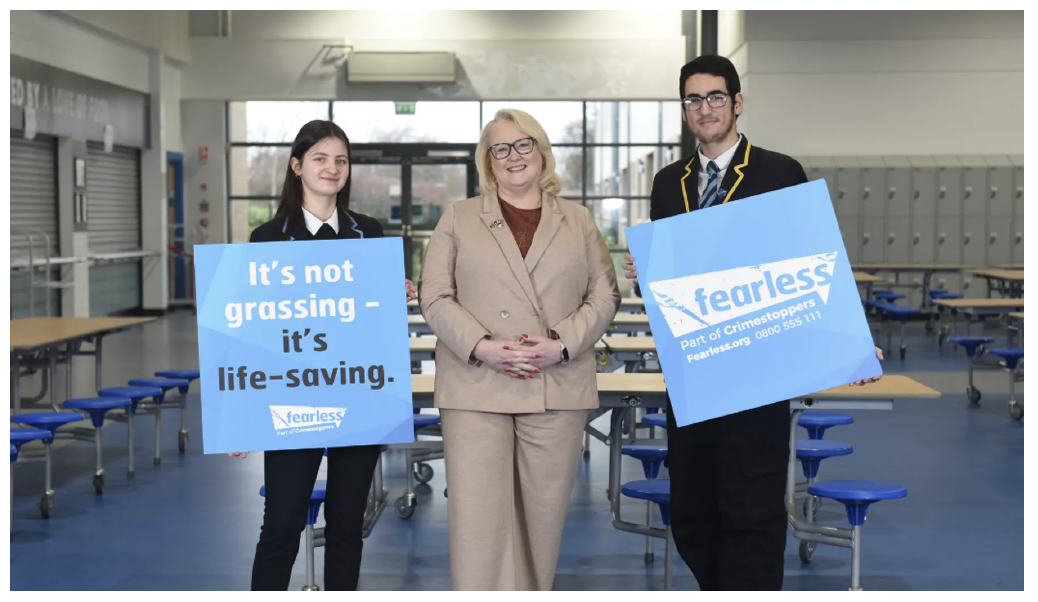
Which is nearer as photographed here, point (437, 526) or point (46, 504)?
point (437, 526)

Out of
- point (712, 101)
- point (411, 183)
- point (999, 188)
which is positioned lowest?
point (712, 101)

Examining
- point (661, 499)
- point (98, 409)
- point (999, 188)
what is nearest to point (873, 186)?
point (999, 188)

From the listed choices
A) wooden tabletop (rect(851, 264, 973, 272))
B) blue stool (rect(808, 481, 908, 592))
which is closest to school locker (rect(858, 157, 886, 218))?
wooden tabletop (rect(851, 264, 973, 272))

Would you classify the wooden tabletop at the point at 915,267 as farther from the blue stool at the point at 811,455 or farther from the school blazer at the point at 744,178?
the school blazer at the point at 744,178

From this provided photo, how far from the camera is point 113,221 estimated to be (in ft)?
44.4

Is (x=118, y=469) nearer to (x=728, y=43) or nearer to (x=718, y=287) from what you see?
(x=718, y=287)

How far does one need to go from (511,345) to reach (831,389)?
144 cm

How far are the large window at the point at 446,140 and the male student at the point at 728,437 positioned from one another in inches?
496

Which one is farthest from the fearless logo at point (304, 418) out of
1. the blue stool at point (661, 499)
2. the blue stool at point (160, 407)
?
the blue stool at point (160, 407)

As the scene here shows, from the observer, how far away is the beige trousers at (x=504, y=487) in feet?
8.73

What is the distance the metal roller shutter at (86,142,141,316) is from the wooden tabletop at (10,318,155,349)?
21.5 feet

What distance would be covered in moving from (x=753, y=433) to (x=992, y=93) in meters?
13.1

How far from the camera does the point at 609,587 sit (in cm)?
374

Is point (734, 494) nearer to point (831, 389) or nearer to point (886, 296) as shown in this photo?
point (831, 389)
